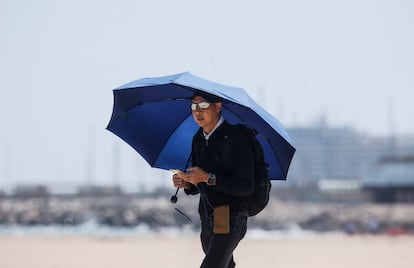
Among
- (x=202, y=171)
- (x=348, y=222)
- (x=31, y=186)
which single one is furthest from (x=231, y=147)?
(x=31, y=186)

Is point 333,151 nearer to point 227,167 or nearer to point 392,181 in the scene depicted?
point 392,181

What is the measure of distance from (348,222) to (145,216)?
19490 mm

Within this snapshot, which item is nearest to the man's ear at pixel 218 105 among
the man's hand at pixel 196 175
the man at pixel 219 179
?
the man at pixel 219 179

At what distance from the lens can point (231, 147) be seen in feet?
13.6

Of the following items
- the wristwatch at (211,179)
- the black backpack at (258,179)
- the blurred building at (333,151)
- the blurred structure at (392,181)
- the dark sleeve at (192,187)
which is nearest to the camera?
the wristwatch at (211,179)

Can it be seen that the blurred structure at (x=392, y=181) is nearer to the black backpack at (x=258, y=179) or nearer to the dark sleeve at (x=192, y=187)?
the dark sleeve at (x=192, y=187)

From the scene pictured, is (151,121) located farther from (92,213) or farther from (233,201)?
(92,213)

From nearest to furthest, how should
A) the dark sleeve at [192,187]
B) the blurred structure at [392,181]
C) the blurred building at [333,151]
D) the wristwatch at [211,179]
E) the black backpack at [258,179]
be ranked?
the wristwatch at [211,179]
the black backpack at [258,179]
the dark sleeve at [192,187]
the blurred structure at [392,181]
the blurred building at [333,151]

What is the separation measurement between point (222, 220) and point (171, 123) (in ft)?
3.04

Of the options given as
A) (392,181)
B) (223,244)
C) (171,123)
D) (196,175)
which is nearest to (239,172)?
(196,175)

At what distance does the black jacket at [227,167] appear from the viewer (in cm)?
407

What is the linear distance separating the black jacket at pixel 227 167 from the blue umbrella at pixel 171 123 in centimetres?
24

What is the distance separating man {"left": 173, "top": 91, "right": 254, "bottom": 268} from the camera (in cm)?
407

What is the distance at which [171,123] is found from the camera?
191 inches
